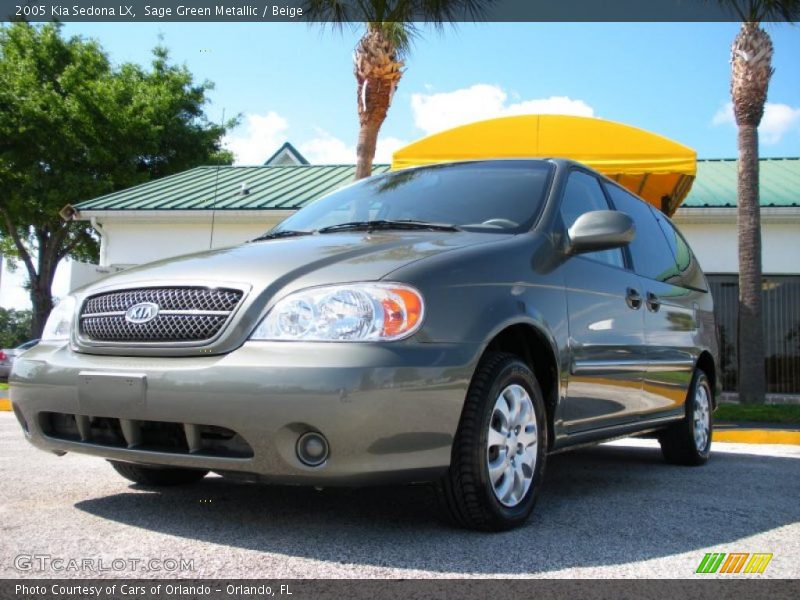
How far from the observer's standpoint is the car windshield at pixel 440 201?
13.2 feet

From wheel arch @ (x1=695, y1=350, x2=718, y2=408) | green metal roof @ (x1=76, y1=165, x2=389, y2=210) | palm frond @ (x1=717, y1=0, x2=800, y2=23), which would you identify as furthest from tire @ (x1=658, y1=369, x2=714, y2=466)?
green metal roof @ (x1=76, y1=165, x2=389, y2=210)

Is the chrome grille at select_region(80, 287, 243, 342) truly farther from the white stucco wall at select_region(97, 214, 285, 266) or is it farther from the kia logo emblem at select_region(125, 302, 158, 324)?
the white stucco wall at select_region(97, 214, 285, 266)

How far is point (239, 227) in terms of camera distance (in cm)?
1530

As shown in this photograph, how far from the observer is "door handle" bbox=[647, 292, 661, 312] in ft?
16.0

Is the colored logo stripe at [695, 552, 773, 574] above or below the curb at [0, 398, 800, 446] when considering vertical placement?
above

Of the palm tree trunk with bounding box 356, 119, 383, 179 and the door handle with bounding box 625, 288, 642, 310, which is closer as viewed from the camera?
the door handle with bounding box 625, 288, 642, 310

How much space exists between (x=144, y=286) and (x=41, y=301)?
27687 mm

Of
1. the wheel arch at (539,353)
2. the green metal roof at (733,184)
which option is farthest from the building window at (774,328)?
the wheel arch at (539,353)

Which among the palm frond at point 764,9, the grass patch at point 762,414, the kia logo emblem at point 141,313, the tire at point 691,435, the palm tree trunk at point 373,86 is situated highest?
the palm frond at point 764,9

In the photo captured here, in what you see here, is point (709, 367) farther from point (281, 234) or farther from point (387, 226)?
point (281, 234)

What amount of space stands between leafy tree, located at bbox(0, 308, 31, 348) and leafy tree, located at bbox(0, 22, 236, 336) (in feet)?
135

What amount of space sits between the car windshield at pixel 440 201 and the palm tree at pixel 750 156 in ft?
25.3

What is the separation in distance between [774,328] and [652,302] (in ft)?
29.8

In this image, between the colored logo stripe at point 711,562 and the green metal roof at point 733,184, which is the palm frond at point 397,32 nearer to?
the green metal roof at point 733,184
